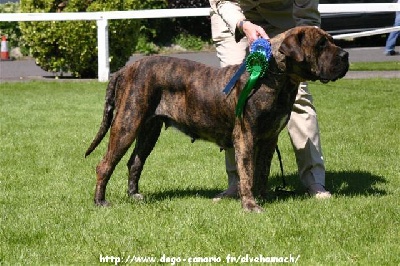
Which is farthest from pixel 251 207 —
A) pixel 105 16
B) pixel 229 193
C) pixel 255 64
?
pixel 105 16

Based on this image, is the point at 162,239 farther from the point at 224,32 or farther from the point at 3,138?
the point at 3,138

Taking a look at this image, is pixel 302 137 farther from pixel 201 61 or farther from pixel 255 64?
pixel 201 61

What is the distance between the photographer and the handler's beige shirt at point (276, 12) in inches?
283

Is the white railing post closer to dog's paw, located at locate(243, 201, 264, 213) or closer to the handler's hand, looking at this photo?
the handler's hand

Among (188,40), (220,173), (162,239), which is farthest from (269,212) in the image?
(188,40)

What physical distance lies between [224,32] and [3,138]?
175 inches

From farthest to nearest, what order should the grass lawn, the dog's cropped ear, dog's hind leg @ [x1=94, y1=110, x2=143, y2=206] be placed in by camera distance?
dog's hind leg @ [x1=94, y1=110, x2=143, y2=206]
the dog's cropped ear
the grass lawn

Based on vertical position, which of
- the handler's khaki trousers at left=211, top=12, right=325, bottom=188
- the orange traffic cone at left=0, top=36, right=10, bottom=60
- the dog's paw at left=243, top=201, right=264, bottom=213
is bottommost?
the orange traffic cone at left=0, top=36, right=10, bottom=60

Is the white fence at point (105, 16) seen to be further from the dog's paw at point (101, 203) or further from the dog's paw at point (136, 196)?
the dog's paw at point (101, 203)

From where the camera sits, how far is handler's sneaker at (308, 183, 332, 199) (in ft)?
23.4

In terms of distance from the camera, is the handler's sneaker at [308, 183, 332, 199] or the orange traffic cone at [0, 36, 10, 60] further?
the orange traffic cone at [0, 36, 10, 60]

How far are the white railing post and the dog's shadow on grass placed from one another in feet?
30.9

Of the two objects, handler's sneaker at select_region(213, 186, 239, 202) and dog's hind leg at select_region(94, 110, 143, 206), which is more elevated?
dog's hind leg at select_region(94, 110, 143, 206)

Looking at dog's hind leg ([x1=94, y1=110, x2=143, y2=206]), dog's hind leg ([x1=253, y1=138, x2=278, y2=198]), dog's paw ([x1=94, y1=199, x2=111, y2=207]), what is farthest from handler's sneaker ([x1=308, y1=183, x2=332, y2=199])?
dog's paw ([x1=94, y1=199, x2=111, y2=207])
